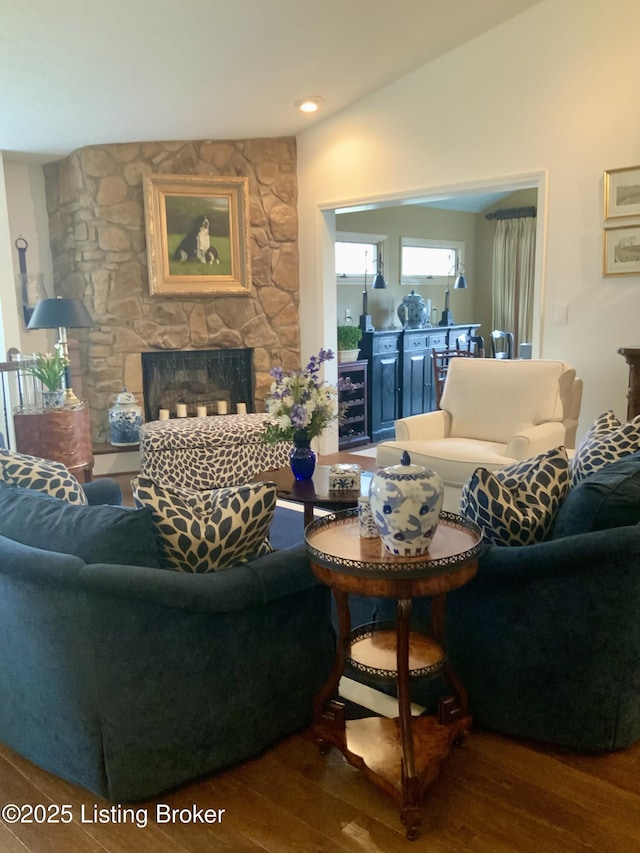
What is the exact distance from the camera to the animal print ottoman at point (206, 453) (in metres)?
5.04

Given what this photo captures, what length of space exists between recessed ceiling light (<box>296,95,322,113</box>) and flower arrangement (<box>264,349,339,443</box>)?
116 inches

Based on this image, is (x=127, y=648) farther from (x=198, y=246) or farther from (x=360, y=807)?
(x=198, y=246)

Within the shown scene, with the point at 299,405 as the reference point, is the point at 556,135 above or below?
above

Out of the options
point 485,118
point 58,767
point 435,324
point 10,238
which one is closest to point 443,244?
point 435,324

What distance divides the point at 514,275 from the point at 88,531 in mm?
7696

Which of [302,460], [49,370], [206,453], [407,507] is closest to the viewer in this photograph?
[407,507]

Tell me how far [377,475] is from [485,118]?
12.7 feet

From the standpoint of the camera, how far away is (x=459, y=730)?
212 cm

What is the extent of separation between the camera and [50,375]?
183 inches

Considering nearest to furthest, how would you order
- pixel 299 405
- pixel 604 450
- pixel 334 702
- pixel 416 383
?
1. pixel 334 702
2. pixel 604 450
3. pixel 299 405
4. pixel 416 383

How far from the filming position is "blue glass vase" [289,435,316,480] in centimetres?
339

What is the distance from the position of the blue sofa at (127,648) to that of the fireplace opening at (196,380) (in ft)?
13.2

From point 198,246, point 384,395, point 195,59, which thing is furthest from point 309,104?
point 384,395

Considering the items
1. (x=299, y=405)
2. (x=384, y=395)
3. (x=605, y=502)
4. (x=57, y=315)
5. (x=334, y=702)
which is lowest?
(x=334, y=702)
